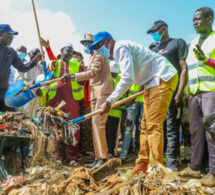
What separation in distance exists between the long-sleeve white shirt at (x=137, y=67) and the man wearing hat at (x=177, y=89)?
65cm

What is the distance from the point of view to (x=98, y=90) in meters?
4.29

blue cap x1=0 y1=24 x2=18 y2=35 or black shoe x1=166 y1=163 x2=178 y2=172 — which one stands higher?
blue cap x1=0 y1=24 x2=18 y2=35

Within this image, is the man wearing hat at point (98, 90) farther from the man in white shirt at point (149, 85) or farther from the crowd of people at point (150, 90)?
the man in white shirt at point (149, 85)

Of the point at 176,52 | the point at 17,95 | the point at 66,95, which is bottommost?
the point at 66,95

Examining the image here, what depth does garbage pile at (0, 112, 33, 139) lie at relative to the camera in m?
3.42

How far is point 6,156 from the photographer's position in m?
3.64

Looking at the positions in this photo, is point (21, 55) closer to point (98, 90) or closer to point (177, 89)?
point (98, 90)

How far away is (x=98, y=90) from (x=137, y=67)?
3.40ft

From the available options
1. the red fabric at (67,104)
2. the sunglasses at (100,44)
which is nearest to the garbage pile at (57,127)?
the red fabric at (67,104)

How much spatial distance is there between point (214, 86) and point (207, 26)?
895 millimetres

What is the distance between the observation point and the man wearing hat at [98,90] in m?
4.14

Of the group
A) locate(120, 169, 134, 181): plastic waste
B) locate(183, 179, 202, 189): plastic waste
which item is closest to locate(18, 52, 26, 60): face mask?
locate(120, 169, 134, 181): plastic waste

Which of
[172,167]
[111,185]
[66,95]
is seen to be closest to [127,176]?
[111,185]

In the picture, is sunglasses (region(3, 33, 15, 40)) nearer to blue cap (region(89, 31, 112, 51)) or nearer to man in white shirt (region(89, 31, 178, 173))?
blue cap (region(89, 31, 112, 51))
